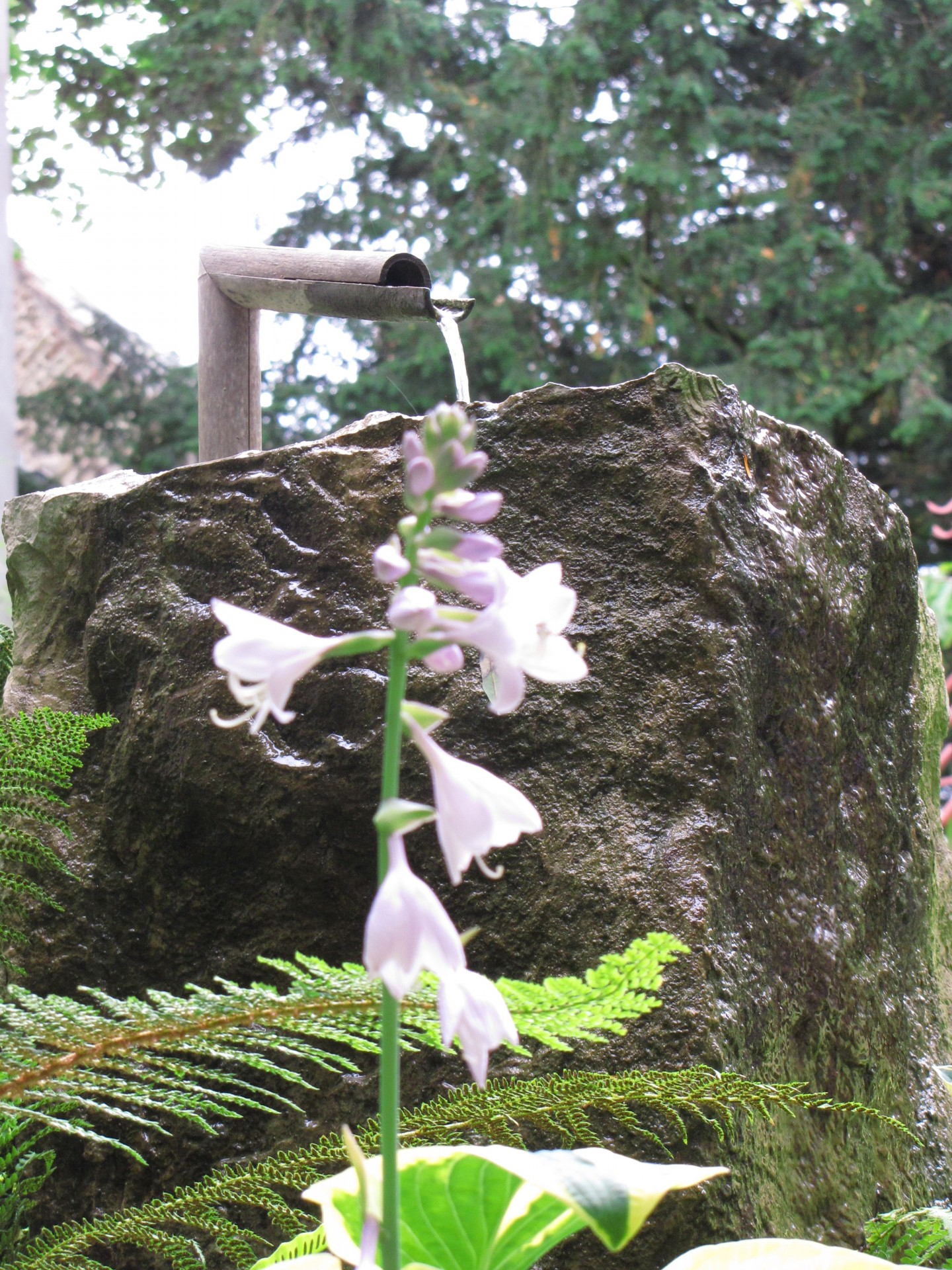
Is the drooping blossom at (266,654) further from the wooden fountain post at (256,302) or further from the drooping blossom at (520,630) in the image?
the wooden fountain post at (256,302)

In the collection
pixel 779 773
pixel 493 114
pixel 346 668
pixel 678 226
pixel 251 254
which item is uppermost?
pixel 493 114

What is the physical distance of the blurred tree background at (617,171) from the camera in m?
6.82

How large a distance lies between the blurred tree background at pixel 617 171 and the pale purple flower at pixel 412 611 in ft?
21.5

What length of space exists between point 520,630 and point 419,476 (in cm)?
9

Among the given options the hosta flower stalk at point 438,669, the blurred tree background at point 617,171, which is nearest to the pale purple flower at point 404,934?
the hosta flower stalk at point 438,669

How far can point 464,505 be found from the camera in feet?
1.86

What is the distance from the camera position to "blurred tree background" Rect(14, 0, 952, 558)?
682 cm

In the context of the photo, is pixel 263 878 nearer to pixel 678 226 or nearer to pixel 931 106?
pixel 678 226

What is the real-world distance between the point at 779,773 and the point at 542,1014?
70 centimetres

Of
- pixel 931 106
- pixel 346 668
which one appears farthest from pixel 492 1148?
pixel 931 106

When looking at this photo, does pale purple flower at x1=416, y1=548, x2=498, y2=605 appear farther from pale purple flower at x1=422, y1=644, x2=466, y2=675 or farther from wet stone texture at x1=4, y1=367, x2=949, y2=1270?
wet stone texture at x1=4, y1=367, x2=949, y2=1270

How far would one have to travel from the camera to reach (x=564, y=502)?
1424 mm

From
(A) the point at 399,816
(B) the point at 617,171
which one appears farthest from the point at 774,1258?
(B) the point at 617,171

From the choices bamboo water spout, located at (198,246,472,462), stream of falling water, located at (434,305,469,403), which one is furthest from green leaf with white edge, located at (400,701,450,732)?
bamboo water spout, located at (198,246,472,462)
